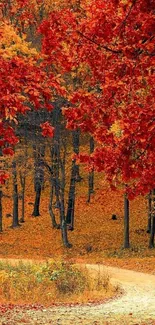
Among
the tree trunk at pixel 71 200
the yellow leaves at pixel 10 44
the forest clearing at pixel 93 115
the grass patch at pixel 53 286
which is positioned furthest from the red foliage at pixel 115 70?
the tree trunk at pixel 71 200

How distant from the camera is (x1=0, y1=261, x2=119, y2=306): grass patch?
1798 centimetres

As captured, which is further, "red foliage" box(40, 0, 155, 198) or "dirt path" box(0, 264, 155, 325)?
"dirt path" box(0, 264, 155, 325)

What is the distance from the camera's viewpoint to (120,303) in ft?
58.5

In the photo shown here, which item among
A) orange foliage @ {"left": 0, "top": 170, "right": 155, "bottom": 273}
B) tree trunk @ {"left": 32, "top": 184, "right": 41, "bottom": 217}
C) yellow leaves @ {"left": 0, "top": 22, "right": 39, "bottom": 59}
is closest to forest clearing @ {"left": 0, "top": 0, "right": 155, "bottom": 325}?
yellow leaves @ {"left": 0, "top": 22, "right": 39, "bottom": 59}

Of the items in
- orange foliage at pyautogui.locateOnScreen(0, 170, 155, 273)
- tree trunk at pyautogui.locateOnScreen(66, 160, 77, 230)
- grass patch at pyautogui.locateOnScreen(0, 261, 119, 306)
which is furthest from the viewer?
tree trunk at pyautogui.locateOnScreen(66, 160, 77, 230)

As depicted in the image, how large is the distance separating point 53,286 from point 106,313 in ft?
12.6

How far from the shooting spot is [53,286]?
19094mm

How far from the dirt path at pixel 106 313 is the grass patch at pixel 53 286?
81 cm

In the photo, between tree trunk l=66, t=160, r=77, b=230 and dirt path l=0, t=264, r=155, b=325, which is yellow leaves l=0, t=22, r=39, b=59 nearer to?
dirt path l=0, t=264, r=155, b=325

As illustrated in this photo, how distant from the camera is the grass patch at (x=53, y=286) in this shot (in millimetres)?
17984

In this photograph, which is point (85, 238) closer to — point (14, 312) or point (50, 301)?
point (50, 301)

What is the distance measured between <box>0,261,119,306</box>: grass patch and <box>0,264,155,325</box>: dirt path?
81 cm

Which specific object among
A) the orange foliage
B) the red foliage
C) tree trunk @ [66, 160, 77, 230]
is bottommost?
the orange foliage

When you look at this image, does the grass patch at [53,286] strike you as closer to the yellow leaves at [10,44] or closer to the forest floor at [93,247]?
the forest floor at [93,247]
